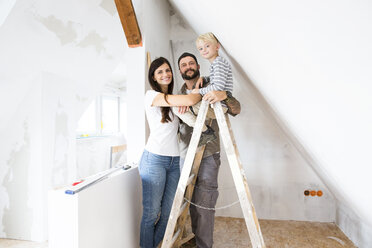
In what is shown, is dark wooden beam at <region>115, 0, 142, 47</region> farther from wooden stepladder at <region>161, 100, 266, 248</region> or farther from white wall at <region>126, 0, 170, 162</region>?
wooden stepladder at <region>161, 100, 266, 248</region>

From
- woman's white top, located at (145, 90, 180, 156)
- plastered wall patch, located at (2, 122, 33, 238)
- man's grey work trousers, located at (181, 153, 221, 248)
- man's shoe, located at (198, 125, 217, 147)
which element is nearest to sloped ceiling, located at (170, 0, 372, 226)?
man's shoe, located at (198, 125, 217, 147)

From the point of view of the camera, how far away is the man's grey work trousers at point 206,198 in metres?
1.75

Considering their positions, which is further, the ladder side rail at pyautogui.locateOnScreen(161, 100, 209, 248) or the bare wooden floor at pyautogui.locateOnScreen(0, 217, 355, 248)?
the bare wooden floor at pyautogui.locateOnScreen(0, 217, 355, 248)

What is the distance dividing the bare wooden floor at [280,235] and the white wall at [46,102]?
395 millimetres

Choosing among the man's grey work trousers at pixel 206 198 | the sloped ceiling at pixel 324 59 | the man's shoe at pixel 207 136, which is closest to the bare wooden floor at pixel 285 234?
the man's grey work trousers at pixel 206 198

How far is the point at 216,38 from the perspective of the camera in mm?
1588

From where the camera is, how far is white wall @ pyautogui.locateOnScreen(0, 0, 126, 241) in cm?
186

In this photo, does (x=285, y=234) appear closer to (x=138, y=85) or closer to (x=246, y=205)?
(x=246, y=205)

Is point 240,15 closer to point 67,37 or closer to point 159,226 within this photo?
→ point 159,226

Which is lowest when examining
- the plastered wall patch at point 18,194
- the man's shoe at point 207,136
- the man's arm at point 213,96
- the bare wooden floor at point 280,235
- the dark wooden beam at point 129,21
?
the bare wooden floor at point 280,235

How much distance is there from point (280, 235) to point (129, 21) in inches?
96.4

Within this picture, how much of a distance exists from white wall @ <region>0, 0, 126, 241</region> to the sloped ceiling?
1.43 meters

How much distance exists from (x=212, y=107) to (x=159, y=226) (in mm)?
979

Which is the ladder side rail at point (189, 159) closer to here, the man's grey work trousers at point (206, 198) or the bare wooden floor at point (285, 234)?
the man's grey work trousers at point (206, 198)
